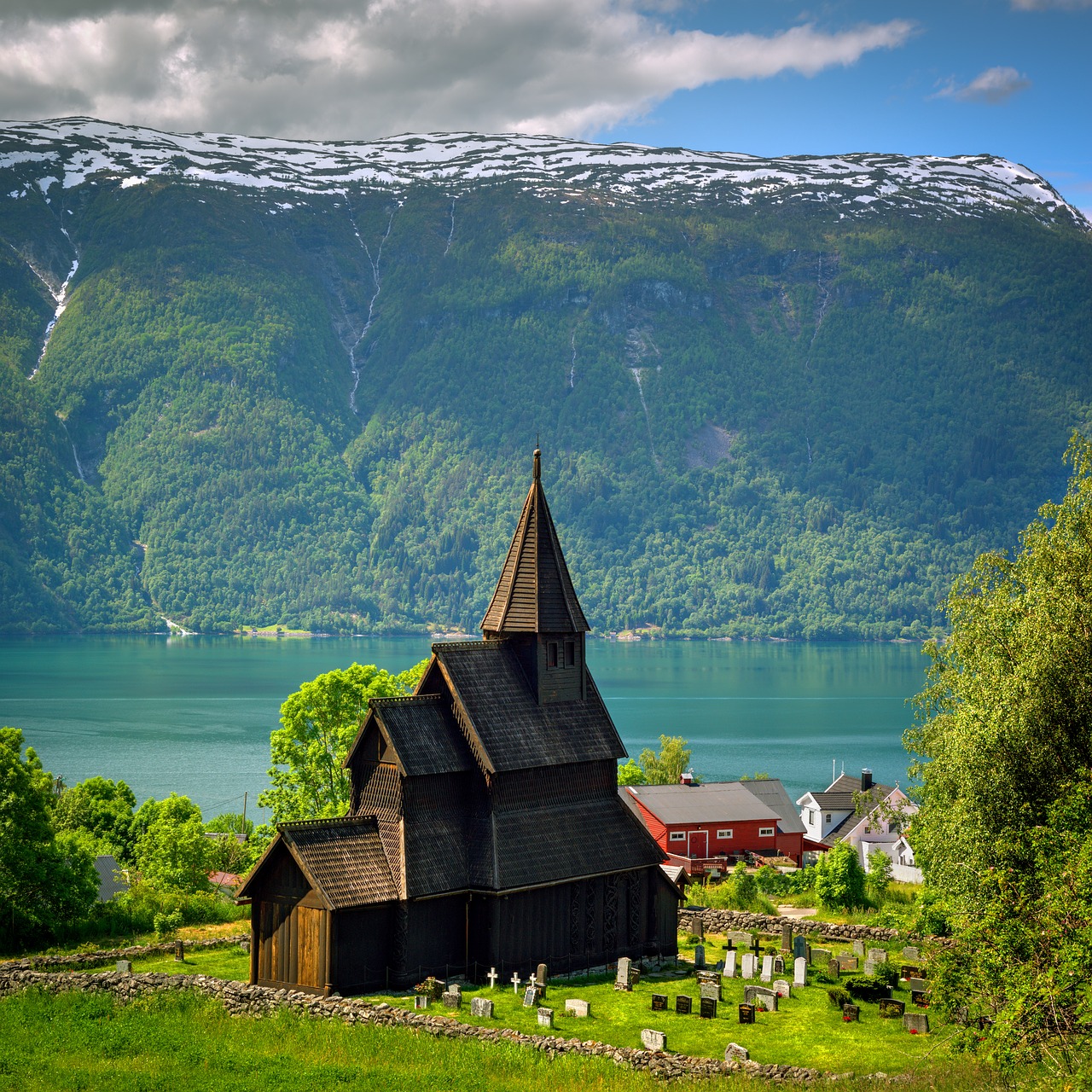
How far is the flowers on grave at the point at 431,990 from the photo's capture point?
1257 inches

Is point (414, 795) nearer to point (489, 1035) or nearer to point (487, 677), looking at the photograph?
point (487, 677)

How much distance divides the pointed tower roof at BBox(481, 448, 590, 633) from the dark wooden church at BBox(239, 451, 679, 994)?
46 mm

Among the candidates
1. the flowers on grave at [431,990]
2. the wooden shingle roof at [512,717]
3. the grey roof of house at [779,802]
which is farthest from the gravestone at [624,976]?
the grey roof of house at [779,802]

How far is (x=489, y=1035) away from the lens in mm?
28484

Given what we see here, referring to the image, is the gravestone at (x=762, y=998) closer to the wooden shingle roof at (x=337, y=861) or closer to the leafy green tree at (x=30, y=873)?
the wooden shingle roof at (x=337, y=861)

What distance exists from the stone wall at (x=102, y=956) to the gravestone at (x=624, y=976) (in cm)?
979

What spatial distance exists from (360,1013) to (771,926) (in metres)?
15.0

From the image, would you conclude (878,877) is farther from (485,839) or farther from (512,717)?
(485,839)

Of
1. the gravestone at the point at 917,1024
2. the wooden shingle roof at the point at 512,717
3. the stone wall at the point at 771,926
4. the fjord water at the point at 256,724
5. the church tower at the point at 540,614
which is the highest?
the church tower at the point at 540,614

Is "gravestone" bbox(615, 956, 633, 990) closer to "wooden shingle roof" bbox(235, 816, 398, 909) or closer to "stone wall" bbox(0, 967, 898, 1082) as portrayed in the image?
"stone wall" bbox(0, 967, 898, 1082)

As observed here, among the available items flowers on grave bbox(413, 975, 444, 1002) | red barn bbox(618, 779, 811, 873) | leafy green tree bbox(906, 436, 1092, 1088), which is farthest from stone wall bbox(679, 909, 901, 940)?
red barn bbox(618, 779, 811, 873)

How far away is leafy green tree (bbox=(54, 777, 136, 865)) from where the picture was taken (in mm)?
55719

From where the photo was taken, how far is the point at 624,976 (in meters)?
34.0

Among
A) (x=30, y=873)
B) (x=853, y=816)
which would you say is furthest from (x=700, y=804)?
(x=30, y=873)
